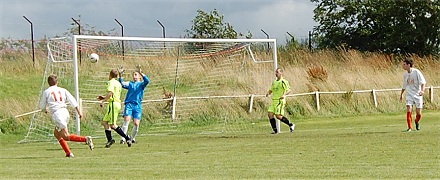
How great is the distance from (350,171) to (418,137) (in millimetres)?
6332

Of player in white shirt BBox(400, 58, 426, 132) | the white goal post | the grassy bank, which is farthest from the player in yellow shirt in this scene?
player in white shirt BBox(400, 58, 426, 132)

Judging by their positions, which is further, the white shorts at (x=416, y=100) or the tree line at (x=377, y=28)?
the tree line at (x=377, y=28)

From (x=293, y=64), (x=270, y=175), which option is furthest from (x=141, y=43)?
(x=293, y=64)

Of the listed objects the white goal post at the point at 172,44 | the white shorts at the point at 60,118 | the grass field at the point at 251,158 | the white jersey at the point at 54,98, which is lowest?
the grass field at the point at 251,158

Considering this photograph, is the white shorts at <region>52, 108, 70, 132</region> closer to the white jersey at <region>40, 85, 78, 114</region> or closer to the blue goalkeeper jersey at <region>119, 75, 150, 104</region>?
the white jersey at <region>40, 85, 78, 114</region>

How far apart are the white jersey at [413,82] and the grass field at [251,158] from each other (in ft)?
3.26

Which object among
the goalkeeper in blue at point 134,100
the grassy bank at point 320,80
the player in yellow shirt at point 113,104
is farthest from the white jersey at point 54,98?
the grassy bank at point 320,80

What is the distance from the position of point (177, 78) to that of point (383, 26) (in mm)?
26225

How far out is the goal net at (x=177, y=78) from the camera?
23266 mm

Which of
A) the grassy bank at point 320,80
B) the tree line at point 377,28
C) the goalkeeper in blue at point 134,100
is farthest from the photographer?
the tree line at point 377,28

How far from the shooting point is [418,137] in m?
17.3

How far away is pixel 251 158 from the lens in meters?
13.9

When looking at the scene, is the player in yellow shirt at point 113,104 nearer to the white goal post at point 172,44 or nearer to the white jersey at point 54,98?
the white goal post at point 172,44

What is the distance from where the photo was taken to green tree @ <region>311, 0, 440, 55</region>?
48906 millimetres
